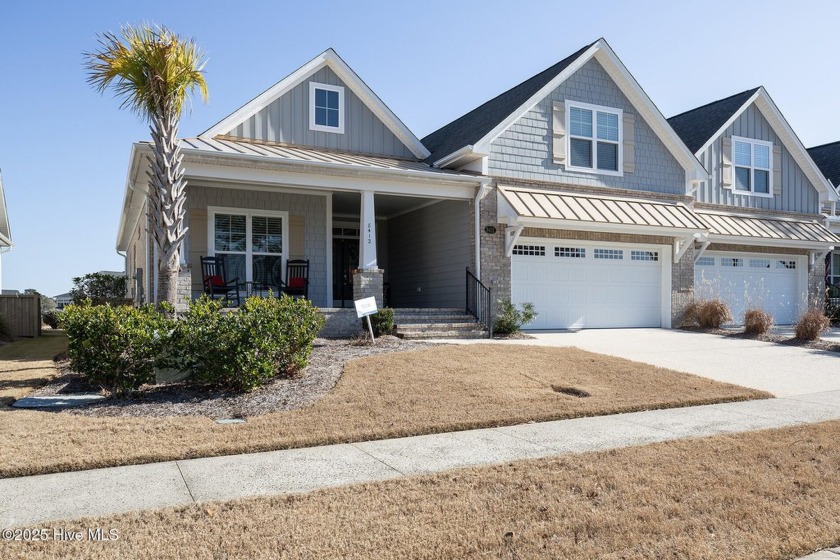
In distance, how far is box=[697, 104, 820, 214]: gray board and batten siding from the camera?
19.8m

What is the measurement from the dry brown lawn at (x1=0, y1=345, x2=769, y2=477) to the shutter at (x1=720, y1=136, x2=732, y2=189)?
10958mm

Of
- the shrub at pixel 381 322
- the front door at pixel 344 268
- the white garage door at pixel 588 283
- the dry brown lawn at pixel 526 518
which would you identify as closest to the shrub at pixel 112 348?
the dry brown lawn at pixel 526 518

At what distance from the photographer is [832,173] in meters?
25.3

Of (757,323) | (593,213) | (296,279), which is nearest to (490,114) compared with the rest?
(593,213)

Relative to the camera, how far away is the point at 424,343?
1278 centimetres

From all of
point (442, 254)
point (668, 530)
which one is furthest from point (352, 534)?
point (442, 254)

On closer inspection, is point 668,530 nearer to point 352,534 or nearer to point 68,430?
point 352,534

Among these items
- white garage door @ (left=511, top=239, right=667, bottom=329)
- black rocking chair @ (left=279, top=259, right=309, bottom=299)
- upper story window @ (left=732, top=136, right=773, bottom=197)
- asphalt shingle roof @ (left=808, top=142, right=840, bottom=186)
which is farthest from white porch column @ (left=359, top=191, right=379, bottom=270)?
asphalt shingle roof @ (left=808, top=142, right=840, bottom=186)

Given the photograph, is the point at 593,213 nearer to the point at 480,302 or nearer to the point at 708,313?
the point at 480,302

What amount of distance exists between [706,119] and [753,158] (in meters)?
1.83

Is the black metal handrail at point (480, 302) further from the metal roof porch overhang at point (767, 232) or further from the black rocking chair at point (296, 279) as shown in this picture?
the metal roof porch overhang at point (767, 232)

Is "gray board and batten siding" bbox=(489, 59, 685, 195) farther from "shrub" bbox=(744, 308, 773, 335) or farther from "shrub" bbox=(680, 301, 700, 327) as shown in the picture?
"shrub" bbox=(744, 308, 773, 335)

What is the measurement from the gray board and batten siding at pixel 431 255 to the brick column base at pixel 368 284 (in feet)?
8.34

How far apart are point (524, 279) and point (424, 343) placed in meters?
4.49
